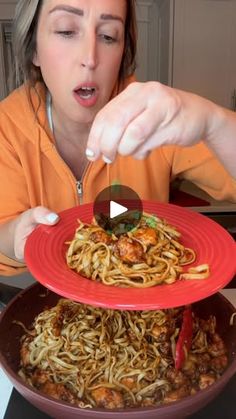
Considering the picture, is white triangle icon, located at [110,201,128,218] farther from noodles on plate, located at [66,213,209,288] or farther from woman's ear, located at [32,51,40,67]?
woman's ear, located at [32,51,40,67]

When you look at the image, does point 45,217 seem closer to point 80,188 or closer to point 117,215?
point 117,215

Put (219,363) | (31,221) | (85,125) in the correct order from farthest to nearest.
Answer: (85,125) → (31,221) → (219,363)

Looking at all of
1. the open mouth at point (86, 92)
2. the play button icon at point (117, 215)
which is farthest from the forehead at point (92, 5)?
the play button icon at point (117, 215)

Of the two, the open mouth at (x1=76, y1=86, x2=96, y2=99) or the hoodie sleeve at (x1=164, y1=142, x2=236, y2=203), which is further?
the hoodie sleeve at (x1=164, y1=142, x2=236, y2=203)

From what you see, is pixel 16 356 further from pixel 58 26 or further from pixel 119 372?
pixel 58 26

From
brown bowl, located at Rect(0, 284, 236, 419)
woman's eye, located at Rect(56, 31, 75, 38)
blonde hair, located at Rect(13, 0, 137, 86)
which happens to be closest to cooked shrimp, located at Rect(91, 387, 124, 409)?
brown bowl, located at Rect(0, 284, 236, 419)

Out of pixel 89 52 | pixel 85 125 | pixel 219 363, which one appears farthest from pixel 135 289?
pixel 85 125
